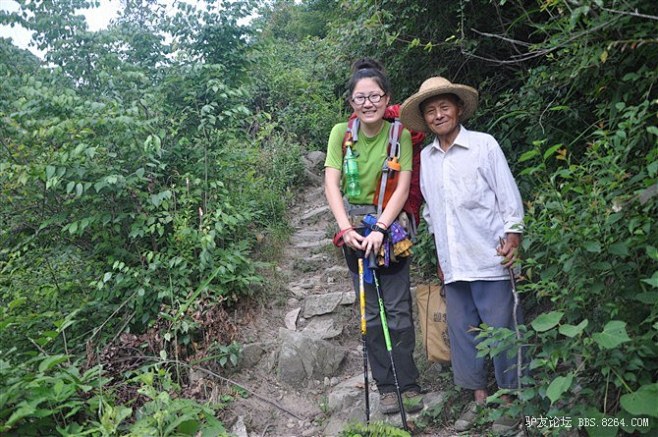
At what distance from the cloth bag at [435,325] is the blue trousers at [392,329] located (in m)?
0.20

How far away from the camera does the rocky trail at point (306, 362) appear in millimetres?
3971

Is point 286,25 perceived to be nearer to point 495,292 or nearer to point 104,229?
point 104,229

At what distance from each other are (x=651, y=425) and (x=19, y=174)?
4.51m

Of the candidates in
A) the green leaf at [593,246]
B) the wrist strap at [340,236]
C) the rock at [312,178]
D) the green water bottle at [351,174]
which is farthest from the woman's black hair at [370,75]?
the rock at [312,178]

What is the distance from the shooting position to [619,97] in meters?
3.09

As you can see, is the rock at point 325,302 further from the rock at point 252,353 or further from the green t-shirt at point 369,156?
the green t-shirt at point 369,156

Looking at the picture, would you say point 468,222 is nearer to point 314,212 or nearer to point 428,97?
point 428,97

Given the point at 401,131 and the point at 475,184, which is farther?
the point at 401,131

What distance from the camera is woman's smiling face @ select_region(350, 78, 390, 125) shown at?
141 inches

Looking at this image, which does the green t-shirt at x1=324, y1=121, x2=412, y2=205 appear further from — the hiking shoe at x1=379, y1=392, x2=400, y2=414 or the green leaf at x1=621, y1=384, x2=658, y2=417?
the green leaf at x1=621, y1=384, x2=658, y2=417

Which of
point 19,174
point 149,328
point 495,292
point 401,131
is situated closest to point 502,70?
point 401,131

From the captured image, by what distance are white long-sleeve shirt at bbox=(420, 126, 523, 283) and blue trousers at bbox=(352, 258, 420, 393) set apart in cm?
38

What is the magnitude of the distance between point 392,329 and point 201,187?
2452 mm

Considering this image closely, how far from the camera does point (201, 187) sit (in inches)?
204
